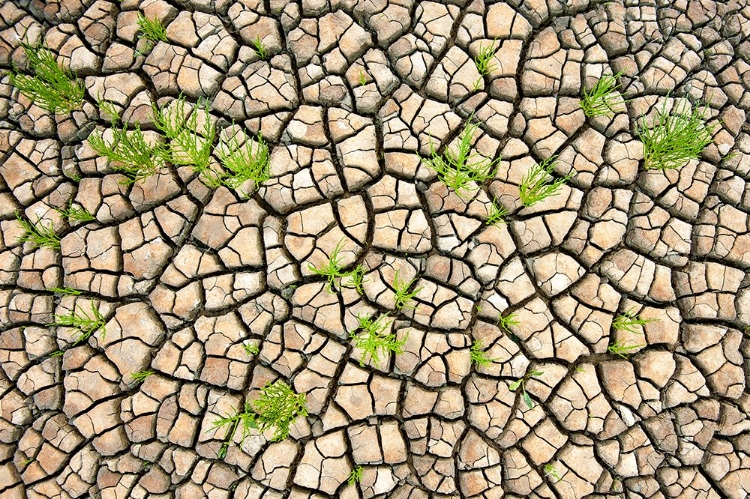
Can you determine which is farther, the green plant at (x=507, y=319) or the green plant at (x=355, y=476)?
the green plant at (x=507, y=319)

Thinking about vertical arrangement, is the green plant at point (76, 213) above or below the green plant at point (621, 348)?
above

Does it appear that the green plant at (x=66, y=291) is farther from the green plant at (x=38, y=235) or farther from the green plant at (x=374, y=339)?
the green plant at (x=374, y=339)

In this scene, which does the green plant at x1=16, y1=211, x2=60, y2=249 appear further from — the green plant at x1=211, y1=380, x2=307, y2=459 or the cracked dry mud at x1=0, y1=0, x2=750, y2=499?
the green plant at x1=211, y1=380, x2=307, y2=459

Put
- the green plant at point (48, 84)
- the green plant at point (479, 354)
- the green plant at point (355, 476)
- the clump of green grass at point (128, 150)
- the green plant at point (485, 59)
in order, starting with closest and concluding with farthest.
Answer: the green plant at point (355, 476)
the green plant at point (479, 354)
the clump of green grass at point (128, 150)
the green plant at point (48, 84)
the green plant at point (485, 59)

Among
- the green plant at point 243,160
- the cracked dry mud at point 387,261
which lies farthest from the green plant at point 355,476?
the green plant at point 243,160

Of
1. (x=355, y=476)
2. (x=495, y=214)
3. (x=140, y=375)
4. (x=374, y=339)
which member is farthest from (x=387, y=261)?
(x=140, y=375)

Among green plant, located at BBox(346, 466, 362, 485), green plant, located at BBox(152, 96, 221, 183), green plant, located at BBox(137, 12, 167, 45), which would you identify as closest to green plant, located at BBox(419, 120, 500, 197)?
green plant, located at BBox(152, 96, 221, 183)
